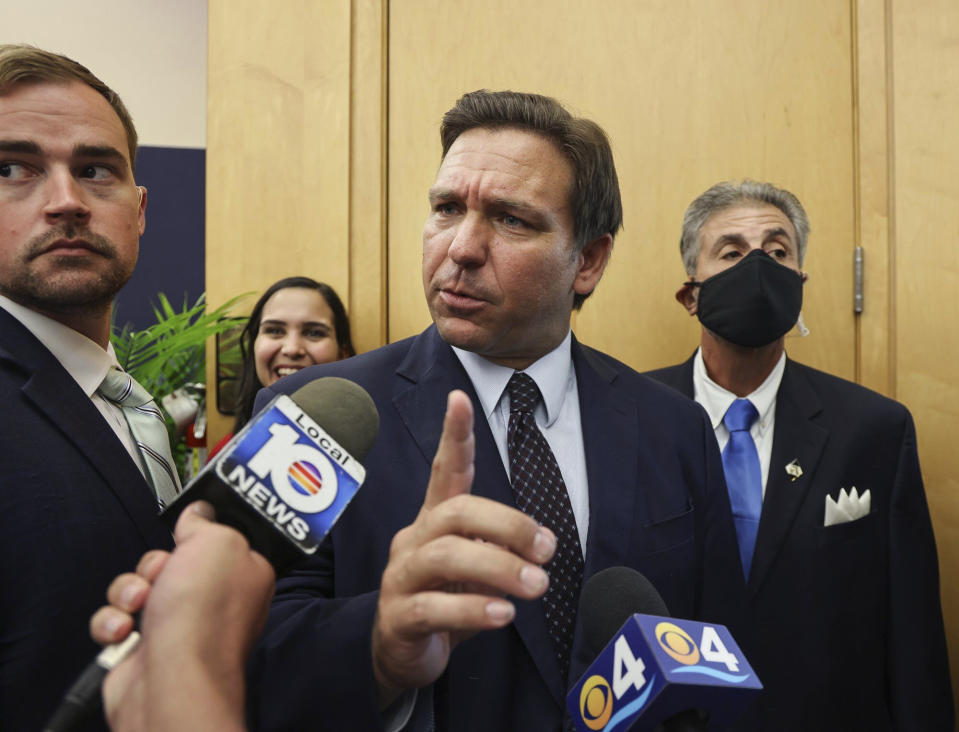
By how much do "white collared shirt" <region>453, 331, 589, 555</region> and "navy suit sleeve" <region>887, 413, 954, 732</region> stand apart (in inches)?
40.3

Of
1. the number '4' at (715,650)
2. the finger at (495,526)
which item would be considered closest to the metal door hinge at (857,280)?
the number '4' at (715,650)

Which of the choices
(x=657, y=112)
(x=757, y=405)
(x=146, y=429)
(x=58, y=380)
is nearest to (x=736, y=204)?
(x=657, y=112)

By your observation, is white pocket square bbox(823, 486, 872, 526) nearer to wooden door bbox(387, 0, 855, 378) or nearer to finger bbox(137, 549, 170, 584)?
wooden door bbox(387, 0, 855, 378)

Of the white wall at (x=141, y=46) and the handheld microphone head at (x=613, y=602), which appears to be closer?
the handheld microphone head at (x=613, y=602)

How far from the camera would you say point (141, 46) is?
342cm

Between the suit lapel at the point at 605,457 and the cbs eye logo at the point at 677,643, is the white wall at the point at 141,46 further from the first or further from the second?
the cbs eye logo at the point at 677,643

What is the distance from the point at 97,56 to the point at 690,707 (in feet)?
12.0

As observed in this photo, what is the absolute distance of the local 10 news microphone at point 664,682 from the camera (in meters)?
0.68

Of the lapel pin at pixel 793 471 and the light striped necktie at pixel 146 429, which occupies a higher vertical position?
the light striped necktie at pixel 146 429

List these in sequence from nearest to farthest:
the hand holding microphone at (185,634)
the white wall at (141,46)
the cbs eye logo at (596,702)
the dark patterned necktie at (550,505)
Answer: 1. the hand holding microphone at (185,634)
2. the cbs eye logo at (596,702)
3. the dark patterned necktie at (550,505)
4. the white wall at (141,46)

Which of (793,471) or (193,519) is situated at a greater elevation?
(193,519)

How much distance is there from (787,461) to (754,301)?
39 centimetres

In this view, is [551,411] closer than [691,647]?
No

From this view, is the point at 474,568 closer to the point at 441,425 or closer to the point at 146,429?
the point at 441,425
